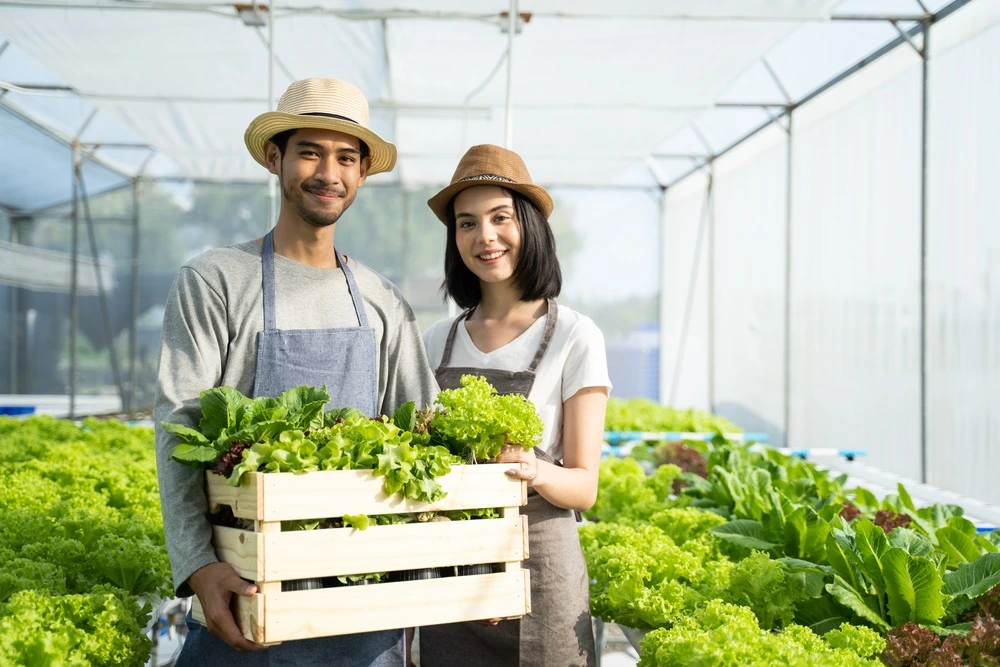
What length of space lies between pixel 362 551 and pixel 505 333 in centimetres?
98

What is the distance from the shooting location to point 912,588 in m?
2.42

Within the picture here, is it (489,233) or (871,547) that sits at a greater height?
(489,233)

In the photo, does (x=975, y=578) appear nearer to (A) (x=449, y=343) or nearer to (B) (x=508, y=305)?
(B) (x=508, y=305)

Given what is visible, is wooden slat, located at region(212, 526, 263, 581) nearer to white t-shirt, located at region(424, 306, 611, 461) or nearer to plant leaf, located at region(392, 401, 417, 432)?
plant leaf, located at region(392, 401, 417, 432)

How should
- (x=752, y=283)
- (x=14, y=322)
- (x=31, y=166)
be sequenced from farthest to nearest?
(x=752, y=283) → (x=14, y=322) → (x=31, y=166)

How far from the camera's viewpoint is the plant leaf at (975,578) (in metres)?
2.45

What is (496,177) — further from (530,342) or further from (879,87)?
(879,87)

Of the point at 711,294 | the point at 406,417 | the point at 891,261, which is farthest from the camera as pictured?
the point at 711,294

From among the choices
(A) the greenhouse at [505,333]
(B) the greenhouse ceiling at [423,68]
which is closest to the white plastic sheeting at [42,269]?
(A) the greenhouse at [505,333]

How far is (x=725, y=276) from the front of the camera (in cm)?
1146

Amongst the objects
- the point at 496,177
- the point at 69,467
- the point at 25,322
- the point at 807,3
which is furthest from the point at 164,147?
the point at 496,177

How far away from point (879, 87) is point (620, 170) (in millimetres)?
3921

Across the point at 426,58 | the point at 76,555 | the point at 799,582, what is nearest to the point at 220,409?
the point at 76,555

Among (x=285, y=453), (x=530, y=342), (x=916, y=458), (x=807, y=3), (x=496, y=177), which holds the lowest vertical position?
(x=916, y=458)
